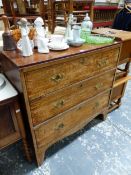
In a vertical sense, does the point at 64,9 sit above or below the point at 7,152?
above

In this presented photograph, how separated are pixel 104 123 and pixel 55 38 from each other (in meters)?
1.13

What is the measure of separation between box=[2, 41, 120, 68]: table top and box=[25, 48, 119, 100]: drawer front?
0.04 meters

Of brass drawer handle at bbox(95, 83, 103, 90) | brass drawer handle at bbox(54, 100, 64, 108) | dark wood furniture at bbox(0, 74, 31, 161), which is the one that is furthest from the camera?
brass drawer handle at bbox(95, 83, 103, 90)

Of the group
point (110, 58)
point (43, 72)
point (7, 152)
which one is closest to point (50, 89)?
point (43, 72)

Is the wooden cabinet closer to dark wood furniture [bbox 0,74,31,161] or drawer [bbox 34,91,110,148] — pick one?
dark wood furniture [bbox 0,74,31,161]

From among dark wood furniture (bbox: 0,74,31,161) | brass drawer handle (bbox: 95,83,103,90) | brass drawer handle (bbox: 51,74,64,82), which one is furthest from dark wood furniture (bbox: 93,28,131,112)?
dark wood furniture (bbox: 0,74,31,161)

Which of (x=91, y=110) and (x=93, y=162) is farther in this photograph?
(x=91, y=110)

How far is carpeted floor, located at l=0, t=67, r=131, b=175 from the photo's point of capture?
4.11 feet

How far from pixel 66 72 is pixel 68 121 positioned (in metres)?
0.49

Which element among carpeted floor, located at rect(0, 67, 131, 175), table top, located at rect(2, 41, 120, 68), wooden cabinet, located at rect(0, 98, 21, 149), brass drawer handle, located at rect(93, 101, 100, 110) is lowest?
carpeted floor, located at rect(0, 67, 131, 175)

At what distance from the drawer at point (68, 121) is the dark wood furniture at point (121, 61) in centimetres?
23

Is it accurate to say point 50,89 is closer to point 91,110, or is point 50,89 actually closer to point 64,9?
point 91,110

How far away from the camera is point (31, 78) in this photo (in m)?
0.87

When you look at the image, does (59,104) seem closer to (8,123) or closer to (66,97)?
(66,97)
